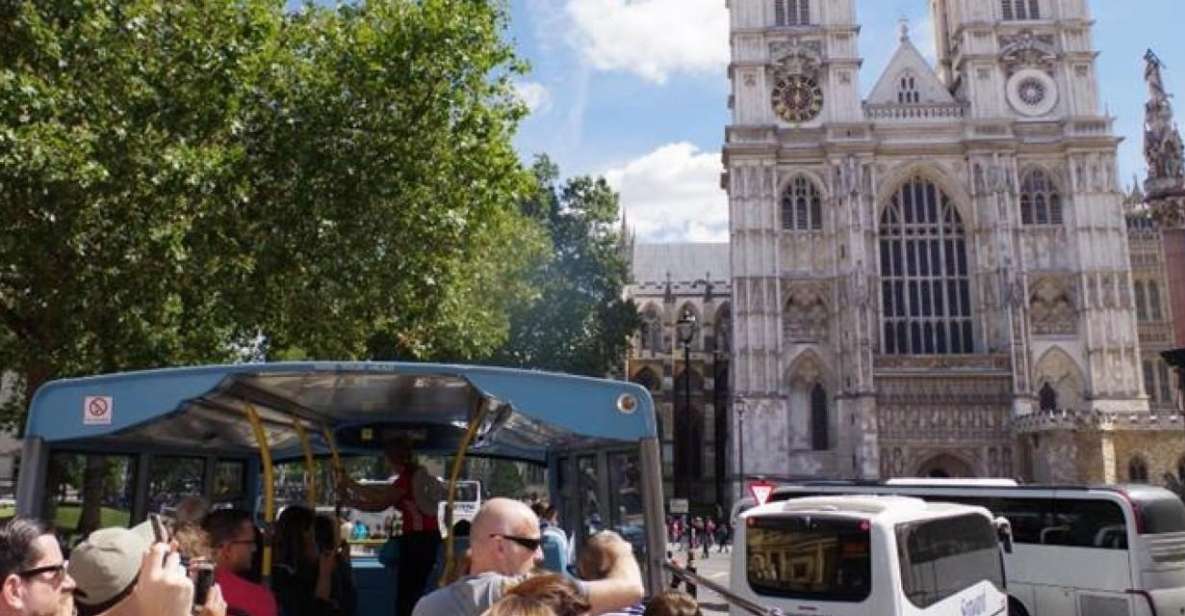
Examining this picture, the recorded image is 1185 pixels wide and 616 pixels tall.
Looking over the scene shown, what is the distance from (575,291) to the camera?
36.0 m

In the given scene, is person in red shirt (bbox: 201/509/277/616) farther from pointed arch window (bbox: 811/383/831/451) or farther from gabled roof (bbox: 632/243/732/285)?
gabled roof (bbox: 632/243/732/285)

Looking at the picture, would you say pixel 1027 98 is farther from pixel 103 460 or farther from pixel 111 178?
pixel 103 460

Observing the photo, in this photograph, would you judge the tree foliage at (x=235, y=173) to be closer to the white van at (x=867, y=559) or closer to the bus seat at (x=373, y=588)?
the bus seat at (x=373, y=588)

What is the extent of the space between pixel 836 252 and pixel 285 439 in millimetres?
37192

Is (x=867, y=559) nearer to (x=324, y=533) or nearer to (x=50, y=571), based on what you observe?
(x=324, y=533)

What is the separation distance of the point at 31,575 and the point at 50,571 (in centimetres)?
5

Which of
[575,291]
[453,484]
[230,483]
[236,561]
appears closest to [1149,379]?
[575,291]

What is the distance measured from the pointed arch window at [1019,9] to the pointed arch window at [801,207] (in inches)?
498

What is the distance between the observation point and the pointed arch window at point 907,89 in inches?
1801

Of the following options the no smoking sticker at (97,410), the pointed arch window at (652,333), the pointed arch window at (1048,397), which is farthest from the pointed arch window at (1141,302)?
the no smoking sticker at (97,410)

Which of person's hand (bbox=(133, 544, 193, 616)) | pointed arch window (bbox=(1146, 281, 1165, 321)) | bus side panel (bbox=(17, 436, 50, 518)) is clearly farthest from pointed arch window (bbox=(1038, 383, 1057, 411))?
person's hand (bbox=(133, 544, 193, 616))

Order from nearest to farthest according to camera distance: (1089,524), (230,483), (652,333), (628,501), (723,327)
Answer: (628,501)
(230,483)
(1089,524)
(723,327)
(652,333)

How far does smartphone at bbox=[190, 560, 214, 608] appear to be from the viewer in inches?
122

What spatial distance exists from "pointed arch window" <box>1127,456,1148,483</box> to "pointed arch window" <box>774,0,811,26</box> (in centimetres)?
2382
